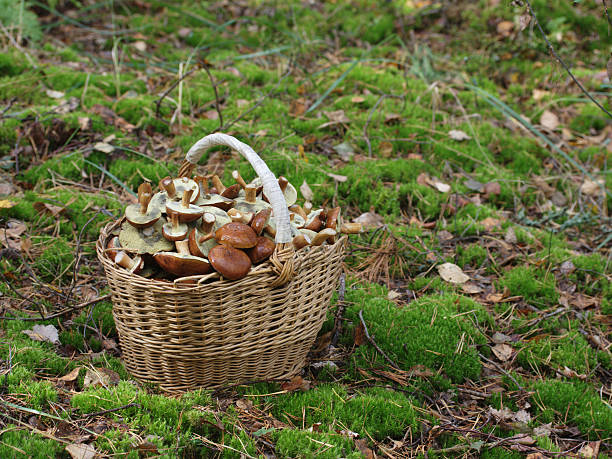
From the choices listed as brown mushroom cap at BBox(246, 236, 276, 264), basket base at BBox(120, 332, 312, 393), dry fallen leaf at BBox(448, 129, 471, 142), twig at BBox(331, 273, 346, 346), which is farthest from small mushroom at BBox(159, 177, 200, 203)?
dry fallen leaf at BBox(448, 129, 471, 142)

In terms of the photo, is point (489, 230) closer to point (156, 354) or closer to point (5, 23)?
point (156, 354)

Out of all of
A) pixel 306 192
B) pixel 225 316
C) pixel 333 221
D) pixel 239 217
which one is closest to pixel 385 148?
pixel 306 192

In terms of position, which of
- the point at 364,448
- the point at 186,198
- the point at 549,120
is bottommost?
the point at 364,448

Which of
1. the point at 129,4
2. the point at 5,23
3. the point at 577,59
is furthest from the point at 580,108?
the point at 5,23

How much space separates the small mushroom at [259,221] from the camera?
236cm

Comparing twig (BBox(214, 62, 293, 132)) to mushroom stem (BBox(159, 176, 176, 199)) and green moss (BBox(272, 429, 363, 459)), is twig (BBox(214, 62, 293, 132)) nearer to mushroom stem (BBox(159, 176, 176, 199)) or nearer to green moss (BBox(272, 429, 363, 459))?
mushroom stem (BBox(159, 176, 176, 199))

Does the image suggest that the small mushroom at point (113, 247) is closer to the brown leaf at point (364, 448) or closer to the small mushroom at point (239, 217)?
the small mushroom at point (239, 217)

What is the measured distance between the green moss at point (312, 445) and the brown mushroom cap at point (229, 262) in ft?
2.24

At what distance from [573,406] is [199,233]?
2049 millimetres

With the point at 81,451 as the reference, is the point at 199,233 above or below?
above

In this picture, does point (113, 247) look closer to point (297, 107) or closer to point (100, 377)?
point (100, 377)

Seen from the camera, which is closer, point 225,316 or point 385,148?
point 225,316

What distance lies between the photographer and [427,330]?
297 cm

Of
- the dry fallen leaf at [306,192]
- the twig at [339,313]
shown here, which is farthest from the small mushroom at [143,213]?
the dry fallen leaf at [306,192]
